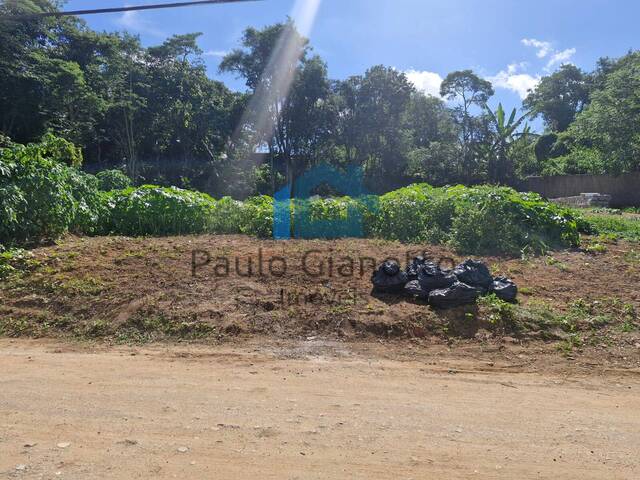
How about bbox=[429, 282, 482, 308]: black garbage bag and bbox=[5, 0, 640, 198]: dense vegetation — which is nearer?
bbox=[429, 282, 482, 308]: black garbage bag

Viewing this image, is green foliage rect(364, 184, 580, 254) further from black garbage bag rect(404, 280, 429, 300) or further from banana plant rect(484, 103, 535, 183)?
banana plant rect(484, 103, 535, 183)

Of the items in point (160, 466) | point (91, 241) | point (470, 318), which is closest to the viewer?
point (160, 466)

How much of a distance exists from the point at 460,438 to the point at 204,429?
1723mm

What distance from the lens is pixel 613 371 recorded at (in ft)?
14.9

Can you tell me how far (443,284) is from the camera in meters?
5.91

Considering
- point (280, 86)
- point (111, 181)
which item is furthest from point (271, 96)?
point (111, 181)

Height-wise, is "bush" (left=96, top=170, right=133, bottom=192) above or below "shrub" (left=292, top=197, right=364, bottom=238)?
above

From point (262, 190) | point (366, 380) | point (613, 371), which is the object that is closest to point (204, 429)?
point (366, 380)

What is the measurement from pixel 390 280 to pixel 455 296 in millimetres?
902

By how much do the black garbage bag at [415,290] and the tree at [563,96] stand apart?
145 ft

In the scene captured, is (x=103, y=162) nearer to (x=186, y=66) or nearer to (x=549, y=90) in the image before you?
(x=186, y=66)

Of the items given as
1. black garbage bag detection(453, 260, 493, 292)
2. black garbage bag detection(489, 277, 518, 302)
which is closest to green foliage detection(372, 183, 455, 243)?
black garbage bag detection(453, 260, 493, 292)

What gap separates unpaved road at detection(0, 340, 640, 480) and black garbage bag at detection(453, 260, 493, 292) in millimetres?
1459

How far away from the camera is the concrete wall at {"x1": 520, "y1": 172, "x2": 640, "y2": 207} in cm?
2328
